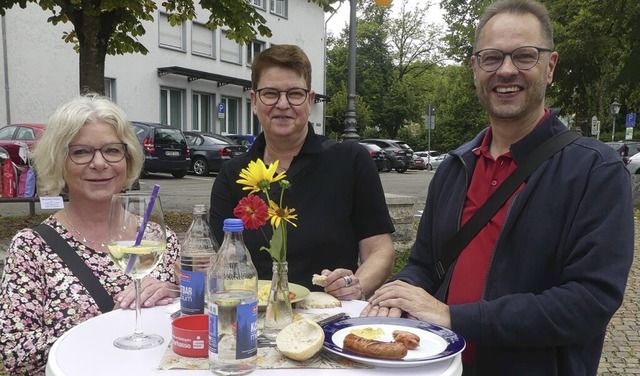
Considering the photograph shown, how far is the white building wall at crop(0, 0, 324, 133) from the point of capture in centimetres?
1725

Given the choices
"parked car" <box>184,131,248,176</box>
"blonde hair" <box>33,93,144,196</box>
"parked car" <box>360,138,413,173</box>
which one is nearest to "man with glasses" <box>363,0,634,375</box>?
"blonde hair" <box>33,93,144,196</box>

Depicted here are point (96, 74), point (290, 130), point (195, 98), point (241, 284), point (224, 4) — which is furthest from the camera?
point (195, 98)

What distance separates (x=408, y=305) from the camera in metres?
1.95

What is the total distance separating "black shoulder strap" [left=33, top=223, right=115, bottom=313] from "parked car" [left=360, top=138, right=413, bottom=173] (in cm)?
2408

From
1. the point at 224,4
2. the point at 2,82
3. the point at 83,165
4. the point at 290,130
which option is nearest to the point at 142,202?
the point at 83,165

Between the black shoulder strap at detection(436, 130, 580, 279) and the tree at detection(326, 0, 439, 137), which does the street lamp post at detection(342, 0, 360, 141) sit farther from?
A: the tree at detection(326, 0, 439, 137)

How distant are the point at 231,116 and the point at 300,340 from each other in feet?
86.5

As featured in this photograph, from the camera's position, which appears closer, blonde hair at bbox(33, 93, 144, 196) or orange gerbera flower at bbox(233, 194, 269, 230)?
orange gerbera flower at bbox(233, 194, 269, 230)

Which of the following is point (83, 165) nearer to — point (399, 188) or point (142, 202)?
point (142, 202)

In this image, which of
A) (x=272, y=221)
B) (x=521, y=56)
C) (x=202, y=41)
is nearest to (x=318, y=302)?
(x=272, y=221)

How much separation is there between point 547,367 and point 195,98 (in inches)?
954

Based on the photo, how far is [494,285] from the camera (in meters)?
1.99

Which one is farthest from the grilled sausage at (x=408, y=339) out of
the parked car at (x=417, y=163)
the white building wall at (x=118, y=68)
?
the parked car at (x=417, y=163)

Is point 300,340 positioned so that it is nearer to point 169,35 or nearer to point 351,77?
point 351,77
